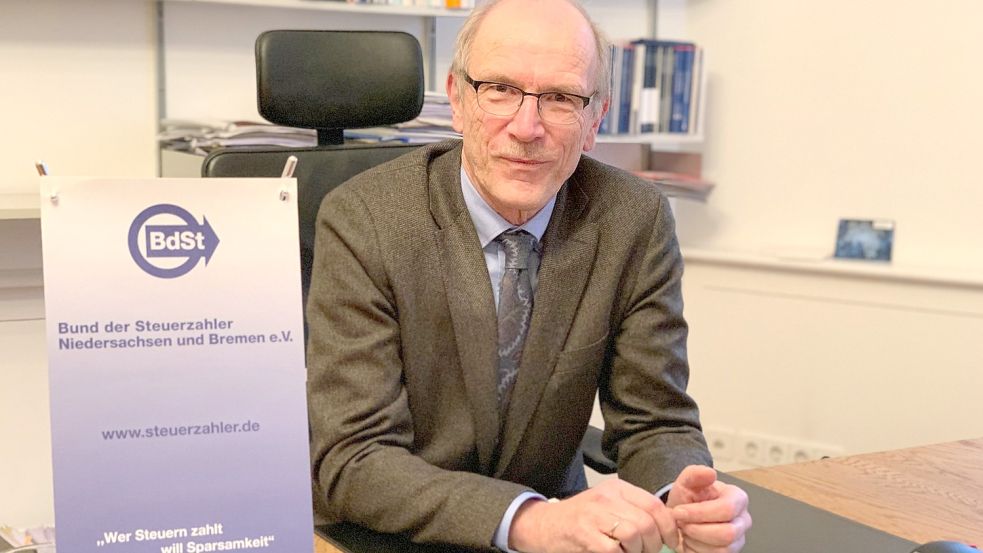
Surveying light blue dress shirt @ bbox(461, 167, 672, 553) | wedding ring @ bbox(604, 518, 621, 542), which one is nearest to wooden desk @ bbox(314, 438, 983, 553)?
wedding ring @ bbox(604, 518, 621, 542)

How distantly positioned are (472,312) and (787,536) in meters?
0.48

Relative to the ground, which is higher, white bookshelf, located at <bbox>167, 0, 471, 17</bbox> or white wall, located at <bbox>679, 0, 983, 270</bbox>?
white bookshelf, located at <bbox>167, 0, 471, 17</bbox>

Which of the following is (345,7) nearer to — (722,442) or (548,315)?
(548,315)

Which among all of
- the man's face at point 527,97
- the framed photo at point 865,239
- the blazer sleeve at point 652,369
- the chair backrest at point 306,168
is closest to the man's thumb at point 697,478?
the blazer sleeve at point 652,369

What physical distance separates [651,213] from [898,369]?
157 centimetres

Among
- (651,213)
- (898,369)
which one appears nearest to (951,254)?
(898,369)

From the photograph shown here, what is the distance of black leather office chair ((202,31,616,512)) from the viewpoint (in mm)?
1750

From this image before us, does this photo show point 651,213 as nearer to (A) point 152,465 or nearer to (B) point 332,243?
(B) point 332,243

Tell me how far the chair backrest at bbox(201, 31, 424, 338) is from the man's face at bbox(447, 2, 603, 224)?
33 cm

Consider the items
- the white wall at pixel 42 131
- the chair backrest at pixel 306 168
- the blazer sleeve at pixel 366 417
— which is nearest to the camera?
the blazer sleeve at pixel 366 417

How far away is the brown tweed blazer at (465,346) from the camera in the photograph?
4.52 ft

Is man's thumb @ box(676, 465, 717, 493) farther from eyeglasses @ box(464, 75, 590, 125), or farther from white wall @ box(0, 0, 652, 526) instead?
white wall @ box(0, 0, 652, 526)

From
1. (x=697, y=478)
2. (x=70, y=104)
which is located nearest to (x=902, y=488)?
(x=697, y=478)

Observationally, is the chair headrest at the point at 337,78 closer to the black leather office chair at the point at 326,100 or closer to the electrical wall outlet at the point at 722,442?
the black leather office chair at the point at 326,100
